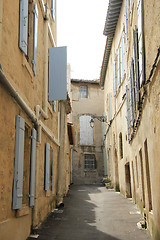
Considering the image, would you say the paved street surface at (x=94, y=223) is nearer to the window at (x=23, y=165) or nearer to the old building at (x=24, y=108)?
the old building at (x=24, y=108)

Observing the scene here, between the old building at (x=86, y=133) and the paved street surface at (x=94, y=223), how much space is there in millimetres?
12805

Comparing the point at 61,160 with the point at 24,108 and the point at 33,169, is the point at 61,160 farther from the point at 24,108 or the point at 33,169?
the point at 24,108

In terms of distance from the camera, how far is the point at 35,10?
6355 mm

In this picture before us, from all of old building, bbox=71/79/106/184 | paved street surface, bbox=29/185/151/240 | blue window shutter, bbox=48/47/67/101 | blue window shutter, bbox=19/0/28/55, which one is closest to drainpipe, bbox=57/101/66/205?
paved street surface, bbox=29/185/151/240

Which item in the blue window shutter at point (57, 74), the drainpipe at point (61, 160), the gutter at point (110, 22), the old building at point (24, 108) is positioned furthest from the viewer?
the gutter at point (110, 22)

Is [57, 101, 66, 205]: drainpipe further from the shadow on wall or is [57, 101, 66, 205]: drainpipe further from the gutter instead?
the gutter

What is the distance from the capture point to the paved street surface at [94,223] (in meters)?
5.77

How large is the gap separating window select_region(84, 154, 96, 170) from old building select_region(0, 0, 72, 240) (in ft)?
46.6

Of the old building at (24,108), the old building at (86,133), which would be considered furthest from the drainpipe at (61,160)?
the old building at (86,133)

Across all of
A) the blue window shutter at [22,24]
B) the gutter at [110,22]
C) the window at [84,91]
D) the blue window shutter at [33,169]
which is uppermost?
the gutter at [110,22]

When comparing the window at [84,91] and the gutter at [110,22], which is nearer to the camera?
the gutter at [110,22]

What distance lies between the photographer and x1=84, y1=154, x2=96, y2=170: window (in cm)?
2276

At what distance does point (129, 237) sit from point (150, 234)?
1.36 ft

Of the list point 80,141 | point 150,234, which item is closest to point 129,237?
point 150,234
